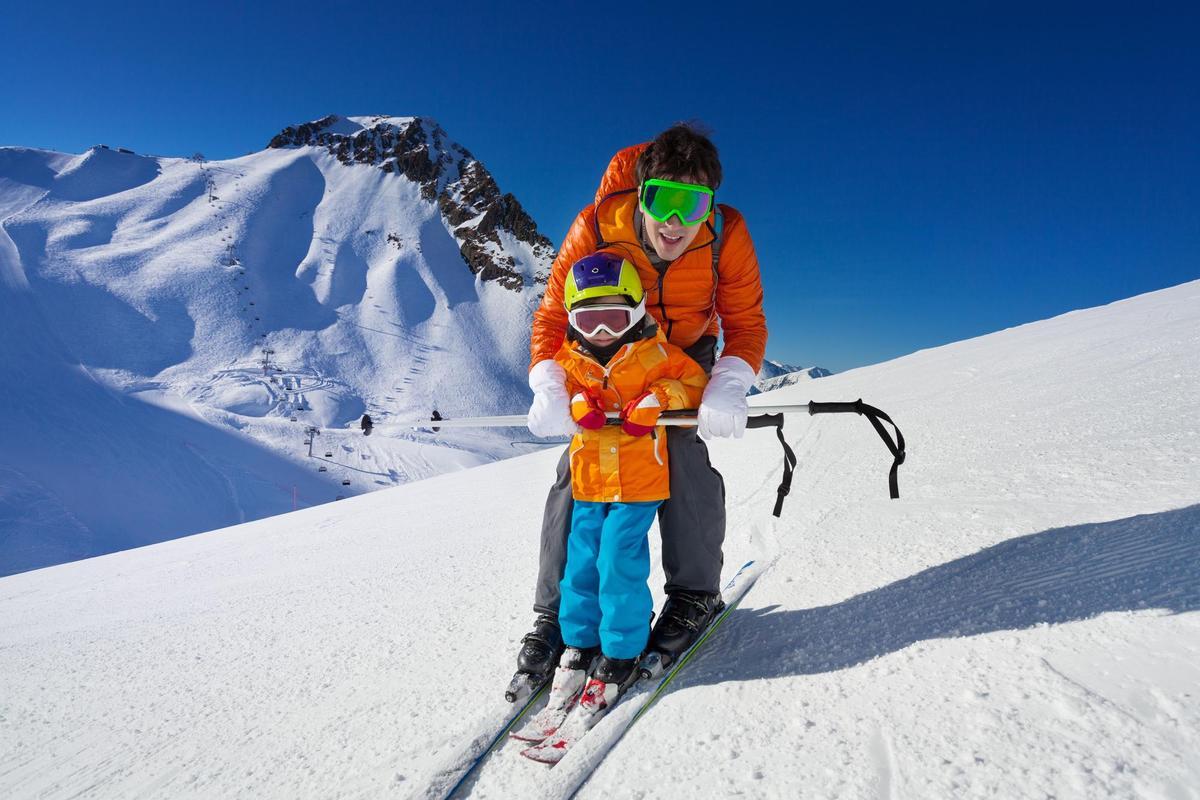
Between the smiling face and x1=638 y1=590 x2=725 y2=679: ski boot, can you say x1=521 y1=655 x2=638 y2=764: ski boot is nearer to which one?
x1=638 y1=590 x2=725 y2=679: ski boot

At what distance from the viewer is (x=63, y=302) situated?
4344 centimetres

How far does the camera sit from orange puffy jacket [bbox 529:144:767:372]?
2283mm

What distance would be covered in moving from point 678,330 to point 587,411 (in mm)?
618

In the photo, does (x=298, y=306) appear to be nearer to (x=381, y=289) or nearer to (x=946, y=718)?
(x=381, y=289)

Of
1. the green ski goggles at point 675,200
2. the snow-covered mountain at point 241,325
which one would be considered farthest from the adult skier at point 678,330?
the snow-covered mountain at point 241,325

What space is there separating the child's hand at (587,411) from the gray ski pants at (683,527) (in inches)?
9.1

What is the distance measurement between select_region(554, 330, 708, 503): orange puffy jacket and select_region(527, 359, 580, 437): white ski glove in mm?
40

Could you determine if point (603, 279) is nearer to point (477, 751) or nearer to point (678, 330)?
point (678, 330)

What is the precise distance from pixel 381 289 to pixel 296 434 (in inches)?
1223

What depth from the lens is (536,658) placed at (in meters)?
1.93

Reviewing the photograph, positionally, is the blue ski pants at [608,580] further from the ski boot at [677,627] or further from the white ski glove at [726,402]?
the white ski glove at [726,402]

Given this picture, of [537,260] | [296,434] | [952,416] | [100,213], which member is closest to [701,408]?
[952,416]

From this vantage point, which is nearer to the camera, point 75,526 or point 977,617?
point 977,617

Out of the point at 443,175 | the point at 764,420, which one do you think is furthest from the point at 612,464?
the point at 443,175
